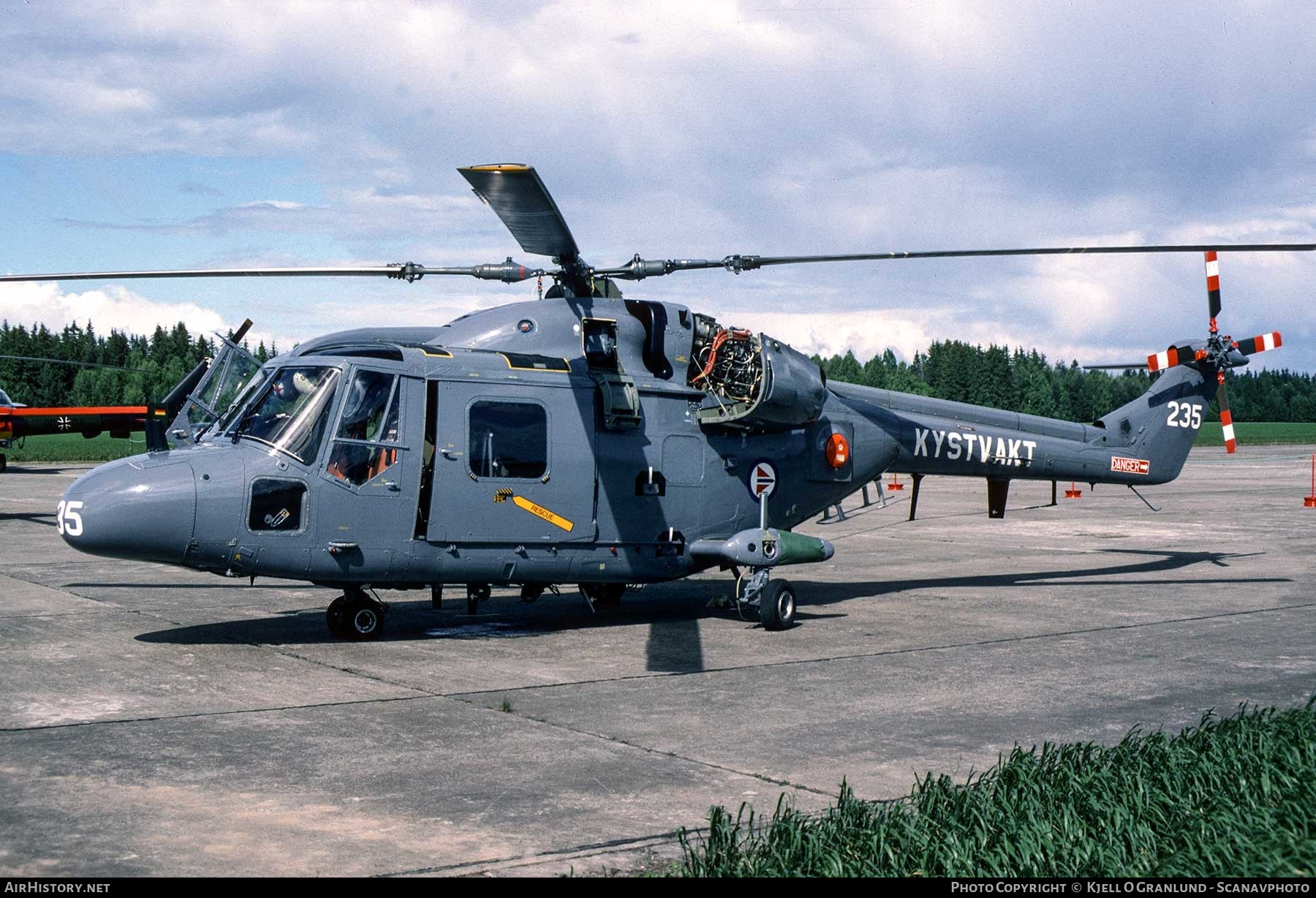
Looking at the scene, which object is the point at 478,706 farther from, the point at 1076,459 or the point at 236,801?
the point at 1076,459

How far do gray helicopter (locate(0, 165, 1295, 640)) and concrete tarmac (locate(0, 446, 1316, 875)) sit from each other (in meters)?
0.83

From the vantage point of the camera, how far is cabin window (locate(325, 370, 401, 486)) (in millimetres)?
11000

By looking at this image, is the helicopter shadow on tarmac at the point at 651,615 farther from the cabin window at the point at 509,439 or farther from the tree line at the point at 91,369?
the tree line at the point at 91,369

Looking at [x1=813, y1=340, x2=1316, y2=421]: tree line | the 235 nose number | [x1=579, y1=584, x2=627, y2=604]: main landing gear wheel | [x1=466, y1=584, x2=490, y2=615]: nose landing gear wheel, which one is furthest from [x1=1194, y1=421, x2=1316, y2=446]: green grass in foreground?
the 235 nose number

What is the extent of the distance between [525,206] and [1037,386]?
4923 inches

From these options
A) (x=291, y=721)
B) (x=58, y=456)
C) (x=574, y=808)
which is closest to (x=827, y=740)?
(x=574, y=808)

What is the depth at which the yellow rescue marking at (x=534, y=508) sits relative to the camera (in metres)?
11.7

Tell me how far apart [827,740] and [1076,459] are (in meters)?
10.1

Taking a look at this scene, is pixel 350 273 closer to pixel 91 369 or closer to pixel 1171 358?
pixel 1171 358

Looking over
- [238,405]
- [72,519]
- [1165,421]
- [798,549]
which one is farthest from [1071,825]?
[1165,421]

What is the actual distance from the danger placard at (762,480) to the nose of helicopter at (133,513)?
5876mm

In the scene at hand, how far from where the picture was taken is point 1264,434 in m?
113

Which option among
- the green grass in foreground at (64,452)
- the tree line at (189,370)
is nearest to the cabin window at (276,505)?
the green grass in foreground at (64,452)
